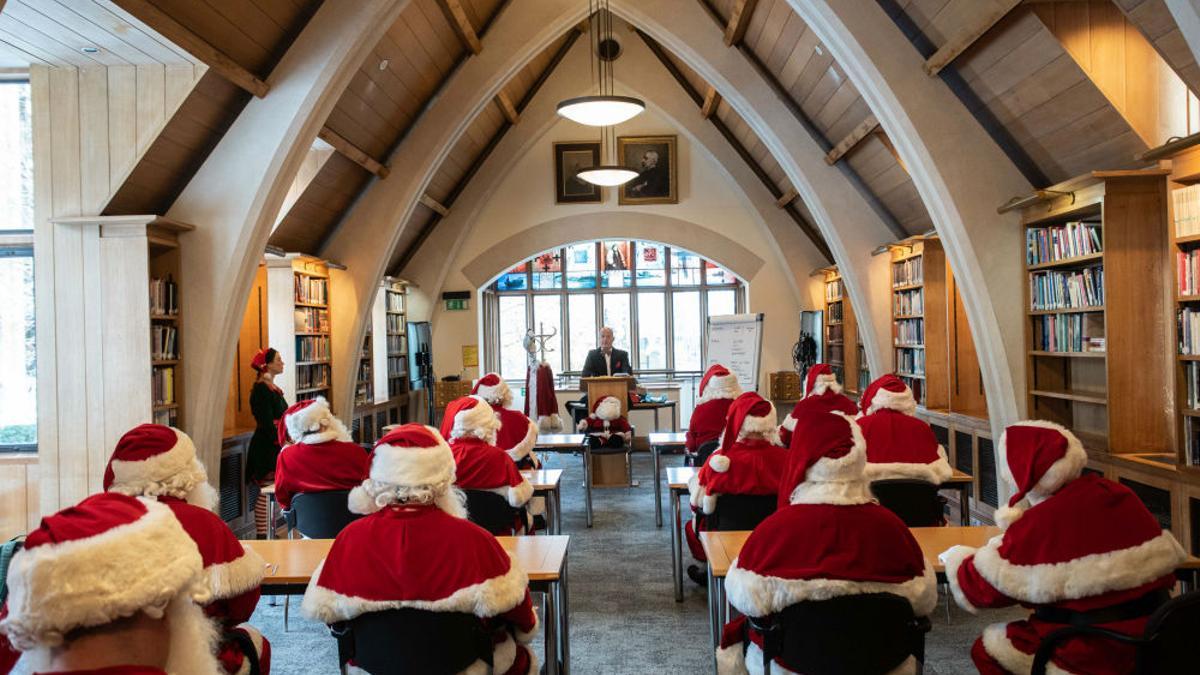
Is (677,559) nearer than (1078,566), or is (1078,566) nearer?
(1078,566)

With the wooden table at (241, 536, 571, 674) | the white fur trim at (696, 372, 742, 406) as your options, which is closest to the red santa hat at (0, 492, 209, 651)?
the wooden table at (241, 536, 571, 674)

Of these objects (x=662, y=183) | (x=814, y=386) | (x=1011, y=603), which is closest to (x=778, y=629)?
(x=1011, y=603)

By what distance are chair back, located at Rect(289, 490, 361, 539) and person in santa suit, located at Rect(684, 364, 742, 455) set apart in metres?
2.80

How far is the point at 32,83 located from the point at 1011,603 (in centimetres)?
622

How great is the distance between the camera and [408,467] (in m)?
2.53

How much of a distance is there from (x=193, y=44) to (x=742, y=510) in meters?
4.23

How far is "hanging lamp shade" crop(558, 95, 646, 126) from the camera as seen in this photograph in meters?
7.55

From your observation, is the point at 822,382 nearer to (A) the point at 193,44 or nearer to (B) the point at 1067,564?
(B) the point at 1067,564

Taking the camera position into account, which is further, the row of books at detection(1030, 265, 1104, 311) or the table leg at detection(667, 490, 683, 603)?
the row of books at detection(1030, 265, 1104, 311)

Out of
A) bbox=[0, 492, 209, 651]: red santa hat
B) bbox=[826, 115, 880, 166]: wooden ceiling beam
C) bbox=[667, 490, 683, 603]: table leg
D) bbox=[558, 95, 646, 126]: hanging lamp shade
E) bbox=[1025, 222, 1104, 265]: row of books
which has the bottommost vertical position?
bbox=[667, 490, 683, 603]: table leg

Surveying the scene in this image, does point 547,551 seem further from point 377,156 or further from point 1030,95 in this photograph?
point 377,156

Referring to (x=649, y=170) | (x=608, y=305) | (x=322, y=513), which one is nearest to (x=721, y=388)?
(x=322, y=513)

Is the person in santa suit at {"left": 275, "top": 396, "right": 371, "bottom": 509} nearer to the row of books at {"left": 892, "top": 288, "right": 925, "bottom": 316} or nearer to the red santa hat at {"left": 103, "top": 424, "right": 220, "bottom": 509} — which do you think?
the red santa hat at {"left": 103, "top": 424, "right": 220, "bottom": 509}

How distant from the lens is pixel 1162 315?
16.1ft
